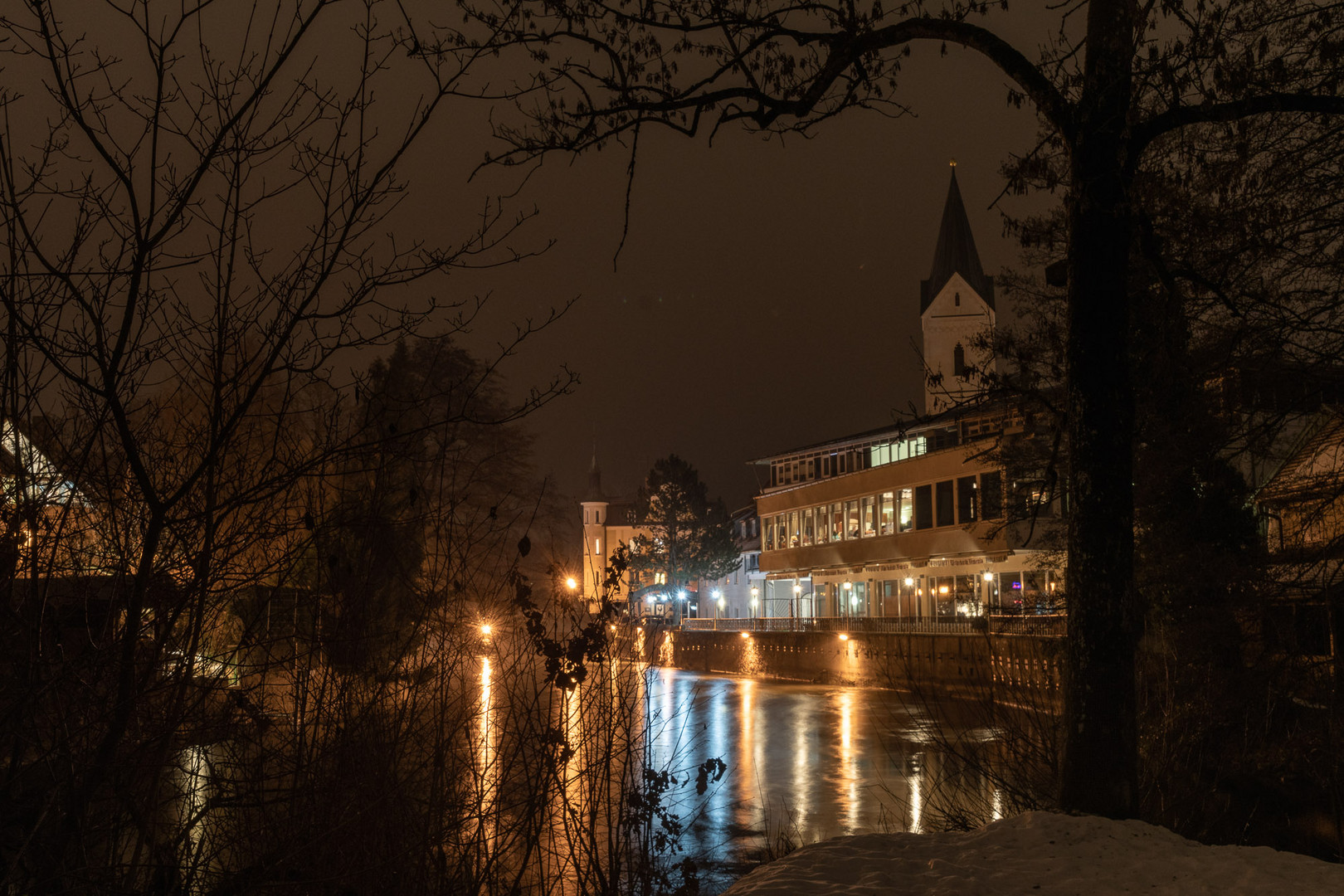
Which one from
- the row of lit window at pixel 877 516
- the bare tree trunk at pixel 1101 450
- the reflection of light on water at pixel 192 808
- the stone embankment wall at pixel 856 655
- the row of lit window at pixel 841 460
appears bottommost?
the stone embankment wall at pixel 856 655

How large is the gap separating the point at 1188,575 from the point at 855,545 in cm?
3479

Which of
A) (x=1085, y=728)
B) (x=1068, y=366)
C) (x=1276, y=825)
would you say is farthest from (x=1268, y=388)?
(x=1276, y=825)

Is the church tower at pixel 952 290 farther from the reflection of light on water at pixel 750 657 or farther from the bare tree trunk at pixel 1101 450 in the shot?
the bare tree trunk at pixel 1101 450

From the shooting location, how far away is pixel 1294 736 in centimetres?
1387

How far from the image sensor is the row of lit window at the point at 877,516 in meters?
44.3

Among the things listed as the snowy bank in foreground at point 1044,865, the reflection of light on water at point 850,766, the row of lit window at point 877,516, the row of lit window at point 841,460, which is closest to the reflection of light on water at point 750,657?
the row of lit window at point 877,516

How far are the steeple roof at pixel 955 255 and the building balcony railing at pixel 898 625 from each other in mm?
31679

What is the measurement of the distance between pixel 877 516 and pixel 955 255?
33.3 m

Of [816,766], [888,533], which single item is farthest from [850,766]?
[888,533]

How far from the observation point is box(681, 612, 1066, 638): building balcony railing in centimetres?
2895

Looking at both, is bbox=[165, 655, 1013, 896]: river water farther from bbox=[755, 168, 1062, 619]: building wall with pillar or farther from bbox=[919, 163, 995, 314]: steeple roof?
bbox=[919, 163, 995, 314]: steeple roof

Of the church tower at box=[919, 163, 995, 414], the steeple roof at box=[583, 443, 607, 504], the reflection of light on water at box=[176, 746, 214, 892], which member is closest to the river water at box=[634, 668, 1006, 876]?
the reflection of light on water at box=[176, 746, 214, 892]

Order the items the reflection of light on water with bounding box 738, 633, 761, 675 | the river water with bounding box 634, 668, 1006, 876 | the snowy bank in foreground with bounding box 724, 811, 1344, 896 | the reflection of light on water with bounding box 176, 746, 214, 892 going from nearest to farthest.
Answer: the reflection of light on water with bounding box 176, 746, 214, 892 < the snowy bank in foreground with bounding box 724, 811, 1344, 896 < the river water with bounding box 634, 668, 1006, 876 < the reflection of light on water with bounding box 738, 633, 761, 675

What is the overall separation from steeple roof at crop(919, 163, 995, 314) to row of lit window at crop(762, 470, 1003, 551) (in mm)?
25350
